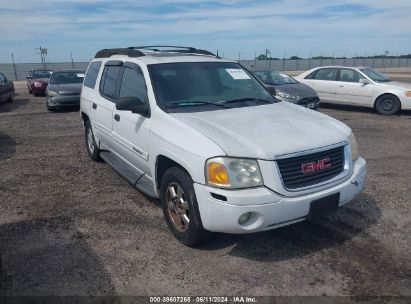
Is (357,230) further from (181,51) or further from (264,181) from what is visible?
(181,51)

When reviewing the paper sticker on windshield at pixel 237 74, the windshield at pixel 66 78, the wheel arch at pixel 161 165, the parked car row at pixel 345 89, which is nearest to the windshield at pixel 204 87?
the paper sticker on windshield at pixel 237 74

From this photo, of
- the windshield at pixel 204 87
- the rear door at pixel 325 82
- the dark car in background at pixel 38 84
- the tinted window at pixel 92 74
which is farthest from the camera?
the dark car in background at pixel 38 84

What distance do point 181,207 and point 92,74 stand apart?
380 cm

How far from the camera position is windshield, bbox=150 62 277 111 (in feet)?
14.3

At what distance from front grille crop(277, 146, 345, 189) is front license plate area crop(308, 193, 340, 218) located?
0.17 metres

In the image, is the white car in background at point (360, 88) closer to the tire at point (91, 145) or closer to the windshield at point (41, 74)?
the tire at point (91, 145)

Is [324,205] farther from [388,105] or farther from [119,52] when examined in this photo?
[388,105]

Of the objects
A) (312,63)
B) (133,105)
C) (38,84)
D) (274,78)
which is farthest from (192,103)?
(312,63)

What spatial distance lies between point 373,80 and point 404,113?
1488 millimetres

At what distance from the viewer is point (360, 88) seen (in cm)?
1241

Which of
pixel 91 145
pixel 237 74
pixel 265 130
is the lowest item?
pixel 91 145

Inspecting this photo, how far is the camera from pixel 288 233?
4.17 meters

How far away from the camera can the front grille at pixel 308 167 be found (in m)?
3.38

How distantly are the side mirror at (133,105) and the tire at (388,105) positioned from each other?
999cm
